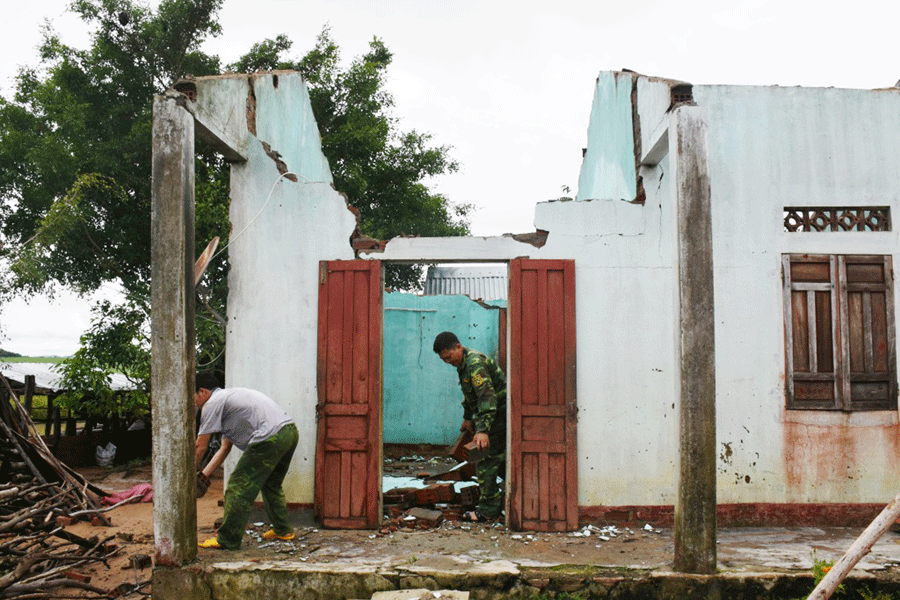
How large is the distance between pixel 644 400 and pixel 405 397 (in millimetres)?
5791

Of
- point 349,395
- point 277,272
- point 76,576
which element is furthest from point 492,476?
point 76,576

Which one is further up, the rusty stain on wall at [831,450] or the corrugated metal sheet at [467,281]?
the corrugated metal sheet at [467,281]

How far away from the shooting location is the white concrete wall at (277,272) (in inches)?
228

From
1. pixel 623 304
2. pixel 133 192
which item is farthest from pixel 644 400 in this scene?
pixel 133 192

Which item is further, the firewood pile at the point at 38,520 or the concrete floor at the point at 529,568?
the firewood pile at the point at 38,520

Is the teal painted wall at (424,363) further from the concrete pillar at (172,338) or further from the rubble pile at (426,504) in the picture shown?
the concrete pillar at (172,338)

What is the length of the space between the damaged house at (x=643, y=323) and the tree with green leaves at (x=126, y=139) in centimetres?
668

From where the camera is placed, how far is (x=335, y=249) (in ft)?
19.3

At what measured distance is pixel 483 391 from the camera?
5957mm

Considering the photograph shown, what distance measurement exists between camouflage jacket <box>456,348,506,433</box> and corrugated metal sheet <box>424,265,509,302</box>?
11848mm

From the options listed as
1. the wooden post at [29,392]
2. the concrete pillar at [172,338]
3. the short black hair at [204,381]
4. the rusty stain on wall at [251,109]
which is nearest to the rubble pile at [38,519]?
the concrete pillar at [172,338]

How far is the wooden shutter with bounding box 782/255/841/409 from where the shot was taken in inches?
223

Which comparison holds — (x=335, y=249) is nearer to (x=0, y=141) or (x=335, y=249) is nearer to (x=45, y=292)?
(x=45, y=292)

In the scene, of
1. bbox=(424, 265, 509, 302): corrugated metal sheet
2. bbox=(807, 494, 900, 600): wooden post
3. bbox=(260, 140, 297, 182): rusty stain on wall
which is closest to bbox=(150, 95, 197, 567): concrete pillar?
bbox=(260, 140, 297, 182): rusty stain on wall
